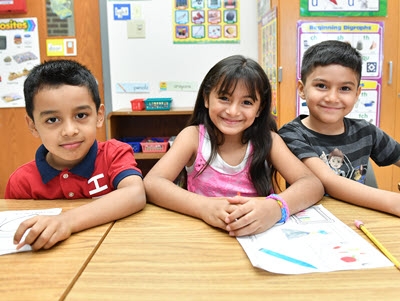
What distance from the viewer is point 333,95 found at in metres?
1.30

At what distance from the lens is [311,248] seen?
2.21 ft

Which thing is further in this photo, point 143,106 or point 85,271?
point 143,106

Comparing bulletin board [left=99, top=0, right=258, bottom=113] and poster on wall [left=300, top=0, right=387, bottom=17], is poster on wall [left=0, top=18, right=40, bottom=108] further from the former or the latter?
poster on wall [left=300, top=0, right=387, bottom=17]

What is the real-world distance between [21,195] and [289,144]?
0.88 metres

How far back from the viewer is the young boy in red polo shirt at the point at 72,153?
98cm

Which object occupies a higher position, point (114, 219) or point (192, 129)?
point (192, 129)

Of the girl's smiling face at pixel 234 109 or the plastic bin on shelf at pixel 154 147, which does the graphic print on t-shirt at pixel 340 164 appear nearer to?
the girl's smiling face at pixel 234 109

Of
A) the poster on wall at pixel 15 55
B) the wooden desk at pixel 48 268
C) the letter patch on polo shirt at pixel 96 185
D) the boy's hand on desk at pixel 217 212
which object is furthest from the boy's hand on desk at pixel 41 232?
the poster on wall at pixel 15 55

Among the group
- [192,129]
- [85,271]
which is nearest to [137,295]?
[85,271]

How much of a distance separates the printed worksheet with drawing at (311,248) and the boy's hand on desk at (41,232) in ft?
1.17

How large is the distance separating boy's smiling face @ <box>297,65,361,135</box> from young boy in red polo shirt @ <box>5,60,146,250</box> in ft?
2.27

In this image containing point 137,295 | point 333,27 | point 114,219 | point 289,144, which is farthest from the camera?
point 333,27

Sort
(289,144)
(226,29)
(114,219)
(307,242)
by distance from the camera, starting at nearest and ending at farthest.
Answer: (307,242) < (114,219) < (289,144) < (226,29)

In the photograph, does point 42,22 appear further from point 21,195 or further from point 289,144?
point 289,144
